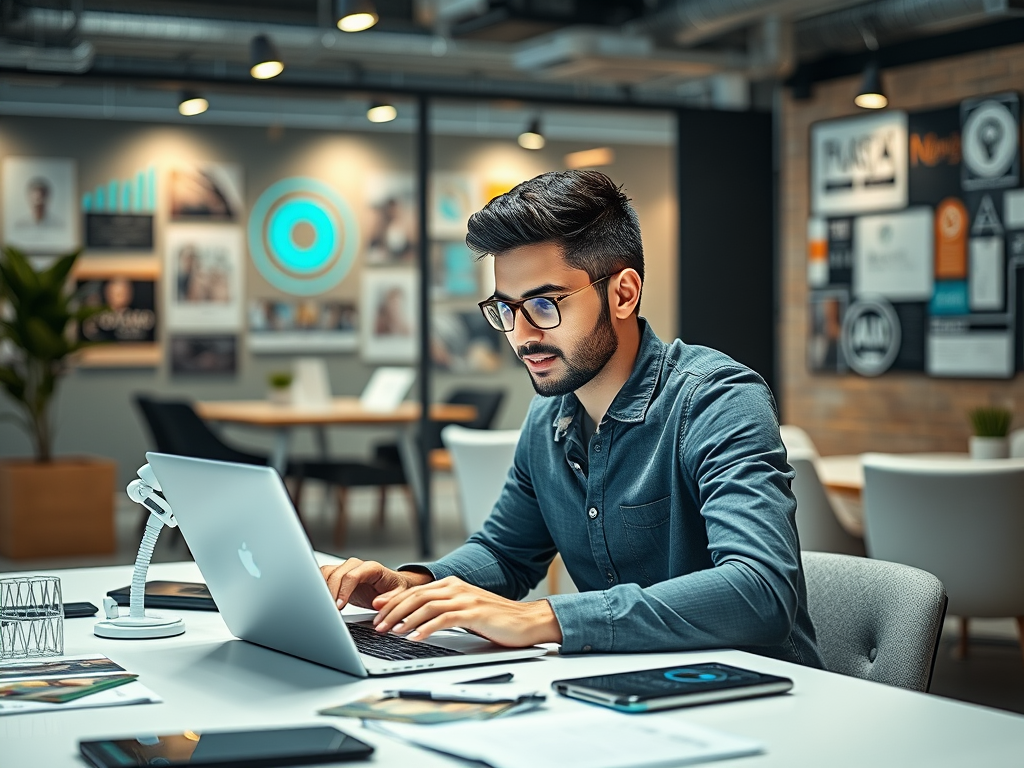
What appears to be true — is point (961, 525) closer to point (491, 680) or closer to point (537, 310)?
point (537, 310)

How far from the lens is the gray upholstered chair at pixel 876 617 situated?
6.11 ft

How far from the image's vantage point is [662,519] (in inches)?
77.7

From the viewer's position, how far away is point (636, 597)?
169 cm

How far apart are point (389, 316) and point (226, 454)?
3.46 metres

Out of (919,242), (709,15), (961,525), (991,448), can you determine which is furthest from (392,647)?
(919,242)

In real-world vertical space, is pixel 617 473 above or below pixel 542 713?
above

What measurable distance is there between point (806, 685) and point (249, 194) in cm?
897

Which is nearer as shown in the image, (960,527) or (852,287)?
(960,527)

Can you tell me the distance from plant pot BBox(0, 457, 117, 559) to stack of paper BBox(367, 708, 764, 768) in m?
6.57

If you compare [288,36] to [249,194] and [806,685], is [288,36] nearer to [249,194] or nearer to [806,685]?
[249,194]

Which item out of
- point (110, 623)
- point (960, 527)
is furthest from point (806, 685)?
point (960, 527)

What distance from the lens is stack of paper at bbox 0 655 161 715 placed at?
1480 mm

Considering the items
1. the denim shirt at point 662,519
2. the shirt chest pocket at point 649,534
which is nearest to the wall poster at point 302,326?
the denim shirt at point 662,519

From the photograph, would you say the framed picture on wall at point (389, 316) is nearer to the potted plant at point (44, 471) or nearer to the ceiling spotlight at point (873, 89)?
the potted plant at point (44, 471)
